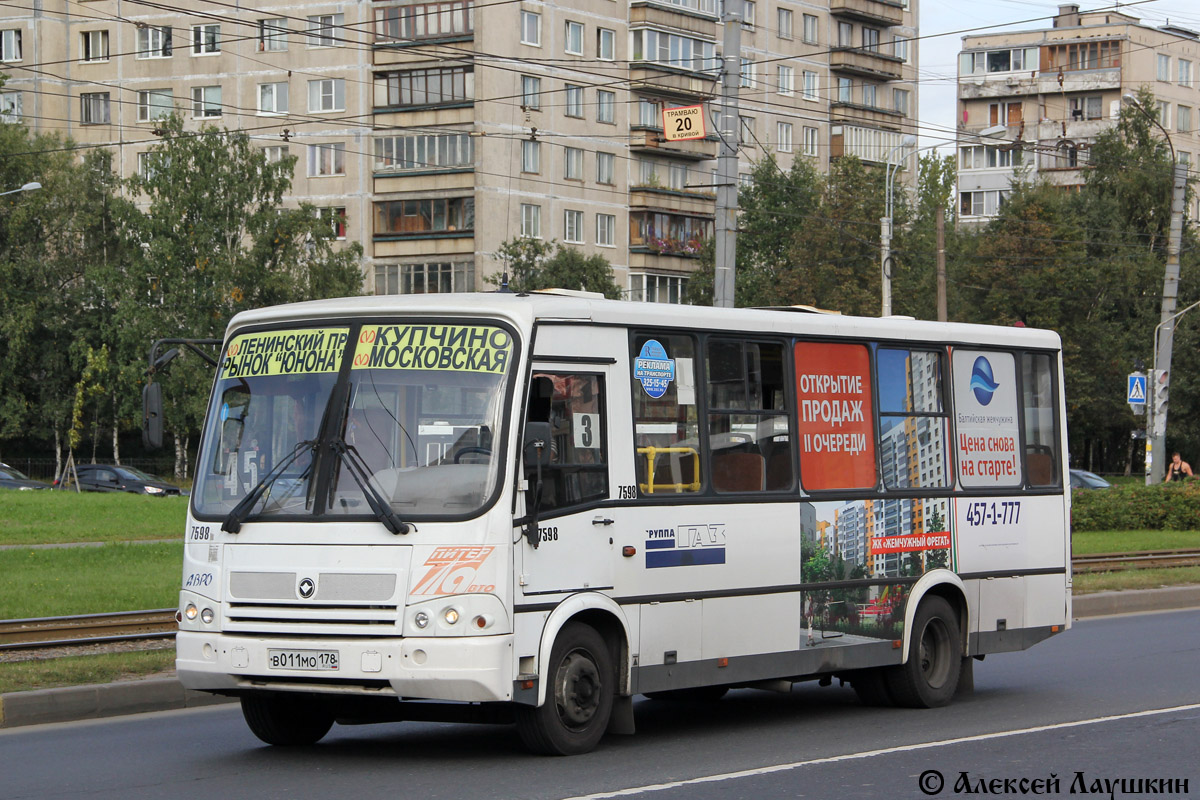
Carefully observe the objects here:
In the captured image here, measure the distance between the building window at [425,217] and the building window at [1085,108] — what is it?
48.2 meters

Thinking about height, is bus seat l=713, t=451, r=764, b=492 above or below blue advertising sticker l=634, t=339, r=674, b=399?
below

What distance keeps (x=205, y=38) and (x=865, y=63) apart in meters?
31.1

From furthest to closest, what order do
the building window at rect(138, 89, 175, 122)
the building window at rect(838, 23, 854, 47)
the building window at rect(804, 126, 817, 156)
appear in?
the building window at rect(838, 23, 854, 47) < the building window at rect(804, 126, 817, 156) < the building window at rect(138, 89, 175, 122)

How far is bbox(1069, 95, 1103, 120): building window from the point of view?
329 feet

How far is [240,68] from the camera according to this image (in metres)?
72.8

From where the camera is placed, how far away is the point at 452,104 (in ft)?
219

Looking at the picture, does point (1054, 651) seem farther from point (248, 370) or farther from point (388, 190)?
point (388, 190)

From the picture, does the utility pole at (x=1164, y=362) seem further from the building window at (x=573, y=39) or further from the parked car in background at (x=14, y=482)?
the building window at (x=573, y=39)

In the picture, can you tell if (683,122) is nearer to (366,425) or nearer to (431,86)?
(366,425)

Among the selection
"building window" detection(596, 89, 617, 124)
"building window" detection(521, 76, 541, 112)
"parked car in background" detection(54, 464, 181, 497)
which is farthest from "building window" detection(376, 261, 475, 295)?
"parked car in background" detection(54, 464, 181, 497)

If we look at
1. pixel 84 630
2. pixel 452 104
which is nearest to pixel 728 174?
pixel 84 630

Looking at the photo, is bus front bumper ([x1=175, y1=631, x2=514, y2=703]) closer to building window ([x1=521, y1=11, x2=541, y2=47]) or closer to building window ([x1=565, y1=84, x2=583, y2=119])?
building window ([x1=521, y1=11, x2=541, y2=47])

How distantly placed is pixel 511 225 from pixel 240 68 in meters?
14.7

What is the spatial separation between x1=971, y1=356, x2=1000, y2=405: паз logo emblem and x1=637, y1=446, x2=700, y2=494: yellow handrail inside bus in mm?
3482
